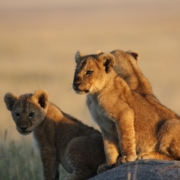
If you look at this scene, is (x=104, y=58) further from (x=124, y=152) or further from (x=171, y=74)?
(x=171, y=74)

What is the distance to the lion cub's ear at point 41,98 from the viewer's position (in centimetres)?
1151

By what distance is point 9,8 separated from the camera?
87500mm

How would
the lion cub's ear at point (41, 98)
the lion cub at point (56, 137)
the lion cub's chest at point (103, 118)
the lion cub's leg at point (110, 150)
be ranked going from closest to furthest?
the lion cub's leg at point (110, 150)
the lion cub's chest at point (103, 118)
the lion cub at point (56, 137)
the lion cub's ear at point (41, 98)

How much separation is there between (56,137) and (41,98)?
2.21ft

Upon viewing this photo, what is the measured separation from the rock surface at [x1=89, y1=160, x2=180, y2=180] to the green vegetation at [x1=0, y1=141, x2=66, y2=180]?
335 cm

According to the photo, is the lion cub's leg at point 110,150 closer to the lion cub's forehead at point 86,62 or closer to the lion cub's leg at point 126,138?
the lion cub's leg at point 126,138

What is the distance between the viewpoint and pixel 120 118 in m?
10.3

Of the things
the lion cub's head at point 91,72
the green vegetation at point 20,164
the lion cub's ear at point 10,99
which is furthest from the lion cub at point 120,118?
the green vegetation at point 20,164

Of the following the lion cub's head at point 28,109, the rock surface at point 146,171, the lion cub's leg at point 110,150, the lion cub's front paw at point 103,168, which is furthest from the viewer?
the lion cub's head at point 28,109

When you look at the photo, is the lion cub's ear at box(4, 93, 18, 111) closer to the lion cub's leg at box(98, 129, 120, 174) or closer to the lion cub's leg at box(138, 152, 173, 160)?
the lion cub's leg at box(98, 129, 120, 174)

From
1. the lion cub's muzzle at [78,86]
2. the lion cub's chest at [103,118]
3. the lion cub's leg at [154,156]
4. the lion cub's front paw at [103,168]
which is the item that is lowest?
the lion cub's front paw at [103,168]

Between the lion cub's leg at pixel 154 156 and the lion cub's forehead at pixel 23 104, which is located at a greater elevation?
the lion cub's forehead at pixel 23 104

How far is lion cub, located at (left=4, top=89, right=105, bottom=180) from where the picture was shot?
1063cm

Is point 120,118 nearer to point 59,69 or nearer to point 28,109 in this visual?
point 28,109
